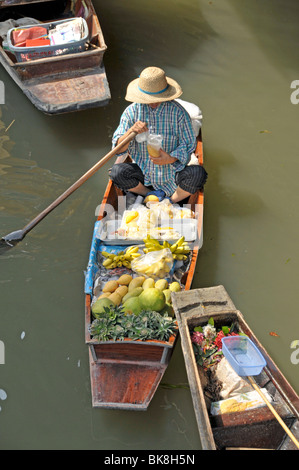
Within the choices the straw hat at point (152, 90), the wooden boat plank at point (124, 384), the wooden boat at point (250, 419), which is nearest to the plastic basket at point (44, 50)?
the straw hat at point (152, 90)

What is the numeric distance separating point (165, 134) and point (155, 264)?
1.27 metres

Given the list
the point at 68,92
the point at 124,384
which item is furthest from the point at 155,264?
the point at 68,92

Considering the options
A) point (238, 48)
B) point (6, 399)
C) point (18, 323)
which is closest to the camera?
point (6, 399)

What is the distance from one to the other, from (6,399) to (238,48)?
6.65m

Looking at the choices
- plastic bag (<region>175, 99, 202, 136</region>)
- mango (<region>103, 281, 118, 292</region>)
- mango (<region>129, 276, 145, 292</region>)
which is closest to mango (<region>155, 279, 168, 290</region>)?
mango (<region>129, 276, 145, 292</region>)

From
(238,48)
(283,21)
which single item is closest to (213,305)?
(238,48)

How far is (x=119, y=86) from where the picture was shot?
6934mm

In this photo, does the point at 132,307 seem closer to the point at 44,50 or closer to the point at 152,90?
the point at 152,90

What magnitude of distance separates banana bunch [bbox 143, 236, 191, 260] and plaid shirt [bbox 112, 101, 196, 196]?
2.67 ft

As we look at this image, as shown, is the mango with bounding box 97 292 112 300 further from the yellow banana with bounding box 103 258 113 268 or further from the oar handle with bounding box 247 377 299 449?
the oar handle with bounding box 247 377 299 449

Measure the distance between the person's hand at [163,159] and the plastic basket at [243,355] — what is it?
1861mm

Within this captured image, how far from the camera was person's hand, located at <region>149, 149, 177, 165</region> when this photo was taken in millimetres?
4328

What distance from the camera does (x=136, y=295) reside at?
12.3 feet
